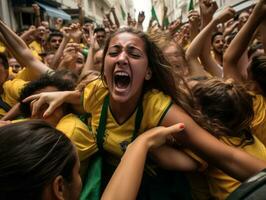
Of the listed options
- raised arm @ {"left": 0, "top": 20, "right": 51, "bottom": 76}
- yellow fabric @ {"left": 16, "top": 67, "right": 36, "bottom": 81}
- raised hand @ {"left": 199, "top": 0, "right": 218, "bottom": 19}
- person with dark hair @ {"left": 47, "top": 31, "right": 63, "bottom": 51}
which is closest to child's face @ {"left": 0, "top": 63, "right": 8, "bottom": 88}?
yellow fabric @ {"left": 16, "top": 67, "right": 36, "bottom": 81}

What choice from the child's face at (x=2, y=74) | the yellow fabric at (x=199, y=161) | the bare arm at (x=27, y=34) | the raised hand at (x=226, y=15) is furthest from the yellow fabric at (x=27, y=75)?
the bare arm at (x=27, y=34)

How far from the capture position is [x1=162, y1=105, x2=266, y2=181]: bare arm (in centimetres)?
172

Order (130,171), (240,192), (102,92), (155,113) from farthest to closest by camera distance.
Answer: (102,92)
(155,113)
(130,171)
(240,192)

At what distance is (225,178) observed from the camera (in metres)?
1.82

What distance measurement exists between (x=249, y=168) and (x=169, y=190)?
17.1 inches

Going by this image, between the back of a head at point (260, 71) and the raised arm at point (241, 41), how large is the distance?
15cm

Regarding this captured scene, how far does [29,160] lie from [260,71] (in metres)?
1.79

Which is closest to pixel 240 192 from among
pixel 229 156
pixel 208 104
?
pixel 229 156

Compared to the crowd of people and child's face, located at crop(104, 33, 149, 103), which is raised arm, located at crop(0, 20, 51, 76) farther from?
child's face, located at crop(104, 33, 149, 103)

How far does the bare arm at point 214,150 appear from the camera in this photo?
5.64 feet

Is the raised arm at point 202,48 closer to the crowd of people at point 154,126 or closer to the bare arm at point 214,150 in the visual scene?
the crowd of people at point 154,126

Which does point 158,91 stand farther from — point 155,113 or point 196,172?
point 196,172

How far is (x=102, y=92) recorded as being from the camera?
7.04 feet

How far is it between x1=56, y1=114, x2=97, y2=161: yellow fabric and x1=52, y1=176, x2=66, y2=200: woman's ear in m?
0.73
